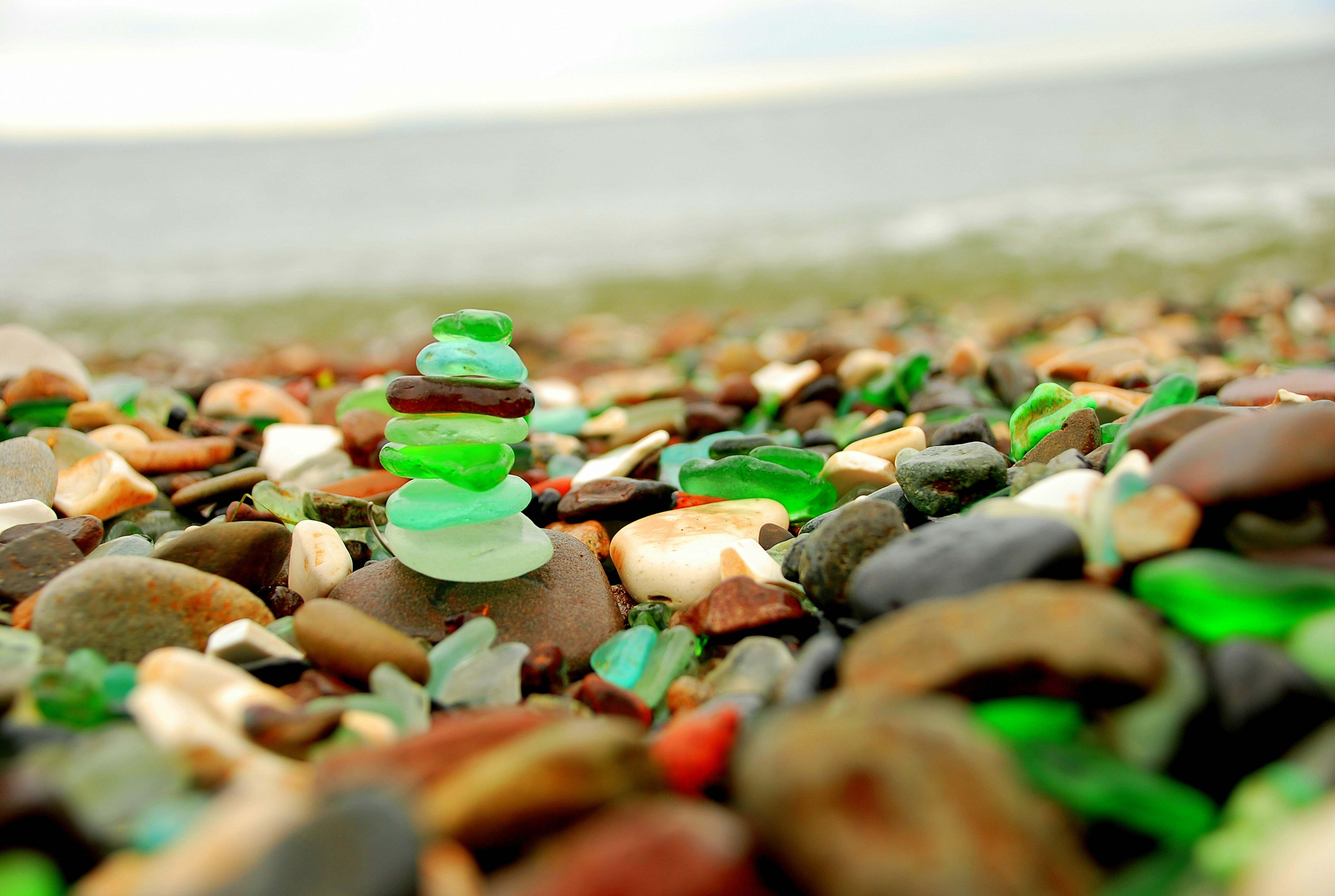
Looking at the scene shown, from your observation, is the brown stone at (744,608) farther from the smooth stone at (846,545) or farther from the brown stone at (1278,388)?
the brown stone at (1278,388)

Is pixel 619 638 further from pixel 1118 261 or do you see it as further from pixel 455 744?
pixel 1118 261

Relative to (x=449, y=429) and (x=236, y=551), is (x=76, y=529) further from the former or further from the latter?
(x=449, y=429)

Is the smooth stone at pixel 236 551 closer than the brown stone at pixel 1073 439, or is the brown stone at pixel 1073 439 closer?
the smooth stone at pixel 236 551

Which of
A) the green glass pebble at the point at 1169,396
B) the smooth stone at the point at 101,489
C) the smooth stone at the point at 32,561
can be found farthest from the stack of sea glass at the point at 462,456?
the green glass pebble at the point at 1169,396

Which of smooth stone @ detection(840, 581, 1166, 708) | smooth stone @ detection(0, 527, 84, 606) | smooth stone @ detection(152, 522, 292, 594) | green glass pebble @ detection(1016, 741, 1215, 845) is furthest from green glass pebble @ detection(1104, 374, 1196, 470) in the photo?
smooth stone @ detection(0, 527, 84, 606)

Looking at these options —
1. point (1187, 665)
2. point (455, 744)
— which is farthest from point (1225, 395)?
point (455, 744)

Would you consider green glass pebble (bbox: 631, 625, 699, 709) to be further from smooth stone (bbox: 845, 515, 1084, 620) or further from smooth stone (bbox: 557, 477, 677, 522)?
smooth stone (bbox: 557, 477, 677, 522)
